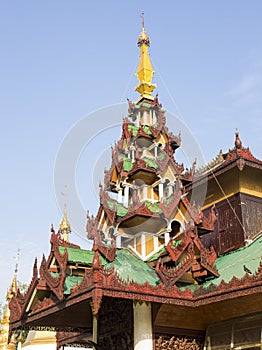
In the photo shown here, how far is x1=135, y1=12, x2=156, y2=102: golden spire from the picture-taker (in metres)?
23.4

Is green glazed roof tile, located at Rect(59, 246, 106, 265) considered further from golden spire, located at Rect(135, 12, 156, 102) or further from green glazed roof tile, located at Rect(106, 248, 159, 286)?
golden spire, located at Rect(135, 12, 156, 102)

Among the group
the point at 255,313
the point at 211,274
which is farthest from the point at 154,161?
the point at 255,313

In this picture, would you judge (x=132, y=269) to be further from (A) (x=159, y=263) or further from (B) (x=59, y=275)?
(B) (x=59, y=275)

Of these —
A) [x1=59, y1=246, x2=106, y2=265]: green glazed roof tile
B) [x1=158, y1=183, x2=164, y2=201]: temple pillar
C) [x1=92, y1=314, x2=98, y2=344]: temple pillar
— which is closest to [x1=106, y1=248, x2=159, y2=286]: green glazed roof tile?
[x1=59, y1=246, x2=106, y2=265]: green glazed roof tile

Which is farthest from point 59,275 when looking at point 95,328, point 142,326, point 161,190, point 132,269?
point 161,190

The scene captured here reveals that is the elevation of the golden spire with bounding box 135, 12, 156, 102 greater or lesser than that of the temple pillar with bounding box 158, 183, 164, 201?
greater

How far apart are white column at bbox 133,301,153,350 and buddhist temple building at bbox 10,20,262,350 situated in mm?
26

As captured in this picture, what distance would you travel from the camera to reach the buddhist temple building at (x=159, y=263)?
13.2 meters

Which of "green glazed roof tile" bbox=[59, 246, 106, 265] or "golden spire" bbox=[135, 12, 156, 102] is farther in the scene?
"golden spire" bbox=[135, 12, 156, 102]

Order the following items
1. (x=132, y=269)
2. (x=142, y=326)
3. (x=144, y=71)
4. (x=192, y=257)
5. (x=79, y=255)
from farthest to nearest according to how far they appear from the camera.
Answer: (x=144, y=71) → (x=79, y=255) → (x=132, y=269) → (x=192, y=257) → (x=142, y=326)

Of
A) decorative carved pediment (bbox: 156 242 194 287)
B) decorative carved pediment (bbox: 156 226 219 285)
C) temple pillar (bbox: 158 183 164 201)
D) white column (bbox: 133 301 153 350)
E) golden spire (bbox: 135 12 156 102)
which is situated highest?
golden spire (bbox: 135 12 156 102)

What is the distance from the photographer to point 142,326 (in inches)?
543

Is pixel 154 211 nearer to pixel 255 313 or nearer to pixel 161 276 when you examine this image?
pixel 161 276

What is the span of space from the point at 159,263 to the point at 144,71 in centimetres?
1246
